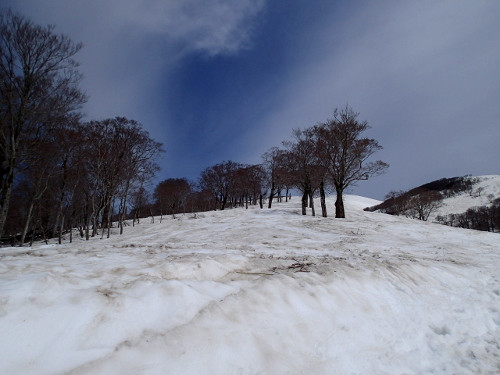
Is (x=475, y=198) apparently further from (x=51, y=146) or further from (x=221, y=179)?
(x=51, y=146)

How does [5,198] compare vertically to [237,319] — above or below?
above

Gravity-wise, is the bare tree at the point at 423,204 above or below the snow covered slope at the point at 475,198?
below

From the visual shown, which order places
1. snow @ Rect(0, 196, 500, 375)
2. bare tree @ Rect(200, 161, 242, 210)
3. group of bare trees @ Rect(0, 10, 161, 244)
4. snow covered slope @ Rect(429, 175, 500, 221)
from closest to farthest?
snow @ Rect(0, 196, 500, 375) → group of bare trees @ Rect(0, 10, 161, 244) → bare tree @ Rect(200, 161, 242, 210) → snow covered slope @ Rect(429, 175, 500, 221)

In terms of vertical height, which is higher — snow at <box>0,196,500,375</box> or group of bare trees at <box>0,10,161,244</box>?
group of bare trees at <box>0,10,161,244</box>

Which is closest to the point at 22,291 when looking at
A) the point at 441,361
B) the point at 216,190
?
the point at 441,361

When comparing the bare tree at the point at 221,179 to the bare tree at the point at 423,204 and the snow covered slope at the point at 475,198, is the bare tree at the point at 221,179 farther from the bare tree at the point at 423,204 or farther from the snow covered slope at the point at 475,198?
the snow covered slope at the point at 475,198

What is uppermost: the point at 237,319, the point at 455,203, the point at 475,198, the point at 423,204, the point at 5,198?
the point at 475,198

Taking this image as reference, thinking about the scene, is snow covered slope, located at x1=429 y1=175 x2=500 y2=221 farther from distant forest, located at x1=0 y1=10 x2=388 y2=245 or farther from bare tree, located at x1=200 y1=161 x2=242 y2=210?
distant forest, located at x1=0 y1=10 x2=388 y2=245

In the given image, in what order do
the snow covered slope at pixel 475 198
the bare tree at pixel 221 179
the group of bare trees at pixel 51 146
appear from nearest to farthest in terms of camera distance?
the group of bare trees at pixel 51 146 < the bare tree at pixel 221 179 < the snow covered slope at pixel 475 198

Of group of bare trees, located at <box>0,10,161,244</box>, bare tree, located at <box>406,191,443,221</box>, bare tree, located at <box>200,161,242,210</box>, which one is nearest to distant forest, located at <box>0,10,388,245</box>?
group of bare trees, located at <box>0,10,161,244</box>

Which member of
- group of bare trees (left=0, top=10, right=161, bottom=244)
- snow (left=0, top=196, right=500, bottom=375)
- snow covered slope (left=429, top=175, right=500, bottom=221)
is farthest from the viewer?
snow covered slope (left=429, top=175, right=500, bottom=221)

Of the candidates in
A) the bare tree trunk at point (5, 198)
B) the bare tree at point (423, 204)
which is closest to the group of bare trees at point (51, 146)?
the bare tree trunk at point (5, 198)

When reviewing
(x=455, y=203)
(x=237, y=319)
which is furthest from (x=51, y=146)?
(x=455, y=203)

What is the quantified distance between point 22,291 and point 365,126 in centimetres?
2729
